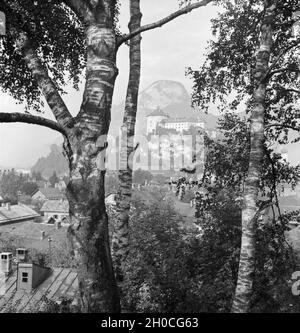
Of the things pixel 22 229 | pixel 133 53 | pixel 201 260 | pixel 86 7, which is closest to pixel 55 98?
pixel 86 7

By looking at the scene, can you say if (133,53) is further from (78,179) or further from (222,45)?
(78,179)

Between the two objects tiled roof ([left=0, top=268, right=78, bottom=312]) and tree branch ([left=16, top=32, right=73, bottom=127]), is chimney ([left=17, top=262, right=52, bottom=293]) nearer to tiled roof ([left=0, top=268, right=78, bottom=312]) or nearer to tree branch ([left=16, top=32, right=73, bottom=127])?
tiled roof ([left=0, top=268, right=78, bottom=312])

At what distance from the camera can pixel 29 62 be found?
479 cm

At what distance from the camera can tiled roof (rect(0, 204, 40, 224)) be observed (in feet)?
242

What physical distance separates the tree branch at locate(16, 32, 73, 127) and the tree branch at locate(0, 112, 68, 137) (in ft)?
0.29

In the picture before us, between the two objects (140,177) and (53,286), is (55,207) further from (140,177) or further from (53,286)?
(53,286)

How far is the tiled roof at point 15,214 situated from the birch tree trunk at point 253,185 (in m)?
70.7

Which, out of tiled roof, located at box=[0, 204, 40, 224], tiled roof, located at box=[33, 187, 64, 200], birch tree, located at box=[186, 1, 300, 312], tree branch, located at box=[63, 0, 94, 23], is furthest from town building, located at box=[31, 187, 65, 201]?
tree branch, located at box=[63, 0, 94, 23]

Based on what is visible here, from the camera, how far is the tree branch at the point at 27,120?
3873 mm

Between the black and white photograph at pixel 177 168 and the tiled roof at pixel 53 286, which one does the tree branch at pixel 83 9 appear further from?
the tiled roof at pixel 53 286

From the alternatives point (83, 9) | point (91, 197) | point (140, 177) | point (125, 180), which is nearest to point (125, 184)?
point (125, 180)

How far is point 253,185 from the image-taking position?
7117 mm

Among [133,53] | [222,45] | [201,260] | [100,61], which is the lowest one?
[201,260]
